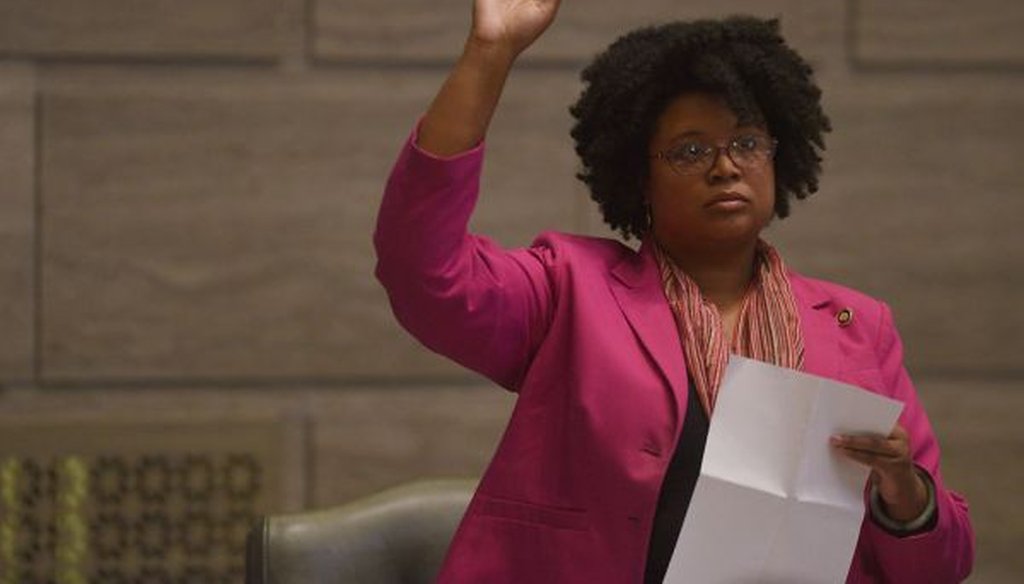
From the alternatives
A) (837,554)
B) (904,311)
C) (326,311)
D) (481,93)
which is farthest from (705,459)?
(904,311)

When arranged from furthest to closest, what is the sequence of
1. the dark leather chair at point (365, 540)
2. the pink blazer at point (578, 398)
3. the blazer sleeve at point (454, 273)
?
the dark leather chair at point (365, 540), the pink blazer at point (578, 398), the blazer sleeve at point (454, 273)

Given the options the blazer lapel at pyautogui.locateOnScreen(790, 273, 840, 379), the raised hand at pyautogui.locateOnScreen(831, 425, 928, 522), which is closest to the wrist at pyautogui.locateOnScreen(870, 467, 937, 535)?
the raised hand at pyautogui.locateOnScreen(831, 425, 928, 522)

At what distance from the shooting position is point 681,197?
154 centimetres

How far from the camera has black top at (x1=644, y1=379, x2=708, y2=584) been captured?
4.80ft

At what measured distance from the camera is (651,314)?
153 cm

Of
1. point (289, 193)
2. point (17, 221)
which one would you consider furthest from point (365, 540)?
point (17, 221)

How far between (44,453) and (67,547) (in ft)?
0.63

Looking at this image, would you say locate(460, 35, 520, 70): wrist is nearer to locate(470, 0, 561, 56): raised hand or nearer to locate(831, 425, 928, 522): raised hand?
locate(470, 0, 561, 56): raised hand

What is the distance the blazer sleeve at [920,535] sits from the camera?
148cm

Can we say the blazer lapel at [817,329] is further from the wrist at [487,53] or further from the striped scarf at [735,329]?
the wrist at [487,53]

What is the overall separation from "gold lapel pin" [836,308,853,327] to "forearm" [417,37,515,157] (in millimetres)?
488

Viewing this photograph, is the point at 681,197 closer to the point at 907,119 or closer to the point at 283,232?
the point at 283,232

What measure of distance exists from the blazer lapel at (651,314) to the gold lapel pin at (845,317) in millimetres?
206

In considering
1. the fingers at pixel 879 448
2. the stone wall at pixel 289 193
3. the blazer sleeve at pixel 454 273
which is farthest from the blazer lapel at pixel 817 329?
the stone wall at pixel 289 193
